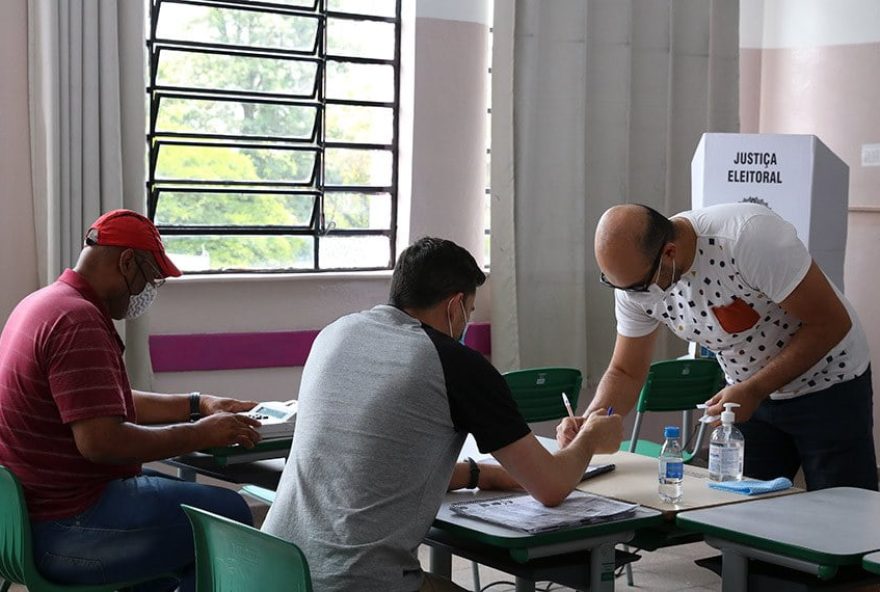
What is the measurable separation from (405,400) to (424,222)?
3.35 meters

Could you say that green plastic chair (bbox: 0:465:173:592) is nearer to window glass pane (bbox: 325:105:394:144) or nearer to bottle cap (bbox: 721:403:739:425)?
bottle cap (bbox: 721:403:739:425)

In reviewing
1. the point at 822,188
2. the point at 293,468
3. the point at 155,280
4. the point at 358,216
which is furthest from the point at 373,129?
the point at 293,468

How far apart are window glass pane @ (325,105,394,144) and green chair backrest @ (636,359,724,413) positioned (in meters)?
1.84

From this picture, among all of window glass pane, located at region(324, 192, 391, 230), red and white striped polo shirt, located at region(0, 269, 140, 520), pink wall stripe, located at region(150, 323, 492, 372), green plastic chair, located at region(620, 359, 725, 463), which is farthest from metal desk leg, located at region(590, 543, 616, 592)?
window glass pane, located at region(324, 192, 391, 230)

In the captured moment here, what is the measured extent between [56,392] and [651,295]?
1.56m

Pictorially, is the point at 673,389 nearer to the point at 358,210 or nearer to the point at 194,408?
the point at 358,210

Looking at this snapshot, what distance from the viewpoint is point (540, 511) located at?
8.10ft

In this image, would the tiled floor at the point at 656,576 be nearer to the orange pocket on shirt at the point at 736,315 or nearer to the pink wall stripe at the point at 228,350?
the pink wall stripe at the point at 228,350

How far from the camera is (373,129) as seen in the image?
563cm

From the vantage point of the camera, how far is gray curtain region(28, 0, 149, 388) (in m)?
4.51

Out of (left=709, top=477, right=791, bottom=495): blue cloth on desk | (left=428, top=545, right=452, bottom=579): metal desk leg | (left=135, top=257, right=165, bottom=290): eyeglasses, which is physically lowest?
(left=428, top=545, right=452, bottom=579): metal desk leg

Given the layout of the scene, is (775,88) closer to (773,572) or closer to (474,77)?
(474,77)

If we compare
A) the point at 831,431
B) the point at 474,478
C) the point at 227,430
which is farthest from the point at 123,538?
the point at 831,431

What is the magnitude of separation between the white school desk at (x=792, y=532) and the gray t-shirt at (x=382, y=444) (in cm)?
47
